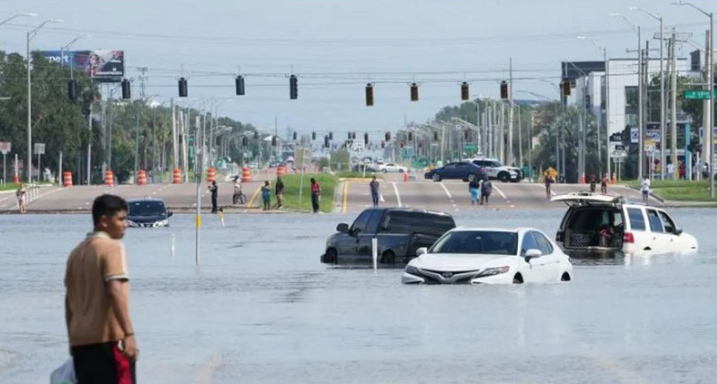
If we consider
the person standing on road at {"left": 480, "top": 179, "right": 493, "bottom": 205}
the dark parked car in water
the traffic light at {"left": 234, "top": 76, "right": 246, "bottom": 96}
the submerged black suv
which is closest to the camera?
the submerged black suv

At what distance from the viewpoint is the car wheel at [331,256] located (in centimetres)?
4044

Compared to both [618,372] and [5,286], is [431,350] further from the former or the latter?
[5,286]

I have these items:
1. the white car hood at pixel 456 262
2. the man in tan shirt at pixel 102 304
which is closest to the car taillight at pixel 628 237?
the white car hood at pixel 456 262

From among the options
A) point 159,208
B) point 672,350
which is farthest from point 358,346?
point 159,208

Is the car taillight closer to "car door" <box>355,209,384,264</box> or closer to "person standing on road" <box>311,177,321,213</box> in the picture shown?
"car door" <box>355,209,384,264</box>

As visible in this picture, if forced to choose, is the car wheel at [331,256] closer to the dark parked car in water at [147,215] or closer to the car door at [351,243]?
the car door at [351,243]

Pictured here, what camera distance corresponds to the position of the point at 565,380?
15.9 meters

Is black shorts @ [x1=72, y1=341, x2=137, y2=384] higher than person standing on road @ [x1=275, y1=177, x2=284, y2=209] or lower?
higher

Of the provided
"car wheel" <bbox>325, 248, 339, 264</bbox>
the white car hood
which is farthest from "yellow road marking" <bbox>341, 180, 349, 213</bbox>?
the white car hood

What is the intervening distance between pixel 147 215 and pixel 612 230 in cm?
3141

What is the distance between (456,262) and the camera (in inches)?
1163

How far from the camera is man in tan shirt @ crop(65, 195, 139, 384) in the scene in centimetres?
1121

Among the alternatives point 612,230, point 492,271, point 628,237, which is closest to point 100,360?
point 492,271

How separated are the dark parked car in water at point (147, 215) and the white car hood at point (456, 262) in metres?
40.1
